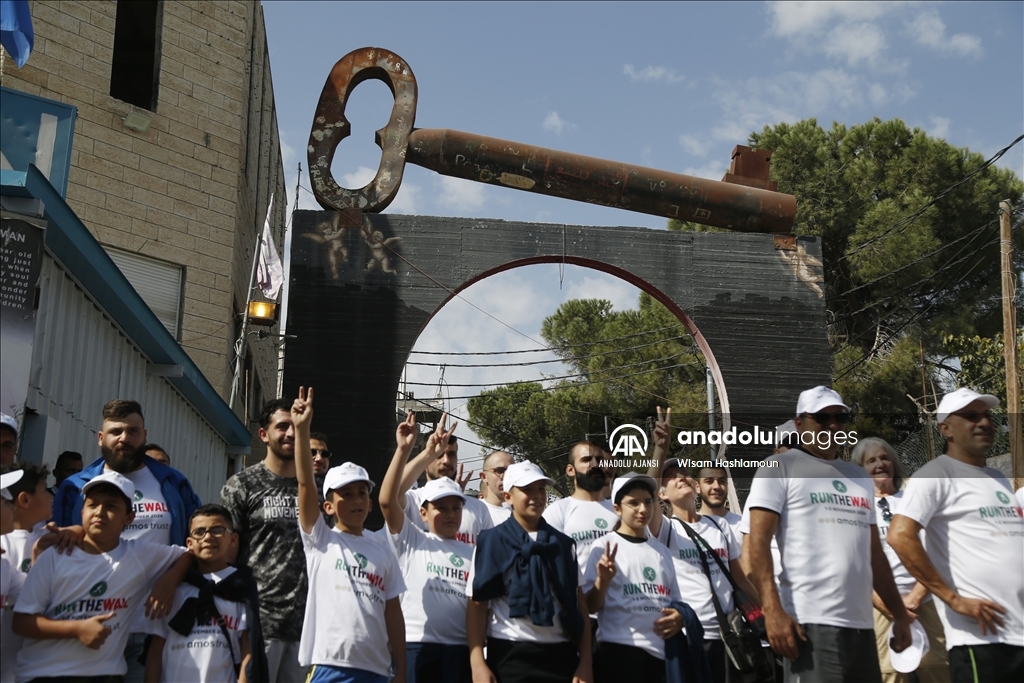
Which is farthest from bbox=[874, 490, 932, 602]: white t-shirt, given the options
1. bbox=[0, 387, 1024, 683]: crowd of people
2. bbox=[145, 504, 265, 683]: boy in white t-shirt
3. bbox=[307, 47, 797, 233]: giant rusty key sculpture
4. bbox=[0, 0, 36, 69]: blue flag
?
bbox=[307, 47, 797, 233]: giant rusty key sculpture

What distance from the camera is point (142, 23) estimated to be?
1533 centimetres

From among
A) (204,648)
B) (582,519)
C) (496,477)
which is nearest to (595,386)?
(496,477)

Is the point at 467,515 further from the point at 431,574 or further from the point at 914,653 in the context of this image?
the point at 914,653

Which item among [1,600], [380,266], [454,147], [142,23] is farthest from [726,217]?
[1,600]

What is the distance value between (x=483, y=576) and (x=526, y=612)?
29 cm

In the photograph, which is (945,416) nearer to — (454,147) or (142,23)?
(454,147)

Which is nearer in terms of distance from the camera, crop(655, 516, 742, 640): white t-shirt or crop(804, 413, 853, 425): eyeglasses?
crop(804, 413, 853, 425): eyeglasses

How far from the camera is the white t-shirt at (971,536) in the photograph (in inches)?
169

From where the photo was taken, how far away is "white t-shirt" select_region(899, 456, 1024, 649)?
14.1 feet

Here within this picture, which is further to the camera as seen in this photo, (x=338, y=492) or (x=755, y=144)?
(x=755, y=144)

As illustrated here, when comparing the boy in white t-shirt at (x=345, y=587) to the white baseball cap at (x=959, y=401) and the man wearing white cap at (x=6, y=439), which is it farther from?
the white baseball cap at (x=959, y=401)

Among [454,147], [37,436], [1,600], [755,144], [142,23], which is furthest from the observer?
[755,144]

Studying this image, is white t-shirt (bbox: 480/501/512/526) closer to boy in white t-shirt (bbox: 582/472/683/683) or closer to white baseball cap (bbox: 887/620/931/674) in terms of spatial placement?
boy in white t-shirt (bbox: 582/472/683/683)

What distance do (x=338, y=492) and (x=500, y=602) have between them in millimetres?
1032
